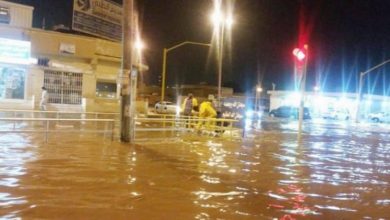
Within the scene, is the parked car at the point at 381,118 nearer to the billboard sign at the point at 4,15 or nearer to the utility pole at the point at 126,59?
the billboard sign at the point at 4,15

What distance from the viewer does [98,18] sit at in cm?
3947

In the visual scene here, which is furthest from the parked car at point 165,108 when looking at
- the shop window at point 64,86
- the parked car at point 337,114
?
the parked car at point 337,114

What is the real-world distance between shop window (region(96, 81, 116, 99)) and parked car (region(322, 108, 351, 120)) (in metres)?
32.7

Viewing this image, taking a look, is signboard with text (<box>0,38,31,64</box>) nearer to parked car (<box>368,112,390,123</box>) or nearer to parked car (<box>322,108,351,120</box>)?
parked car (<box>322,108,351,120</box>)

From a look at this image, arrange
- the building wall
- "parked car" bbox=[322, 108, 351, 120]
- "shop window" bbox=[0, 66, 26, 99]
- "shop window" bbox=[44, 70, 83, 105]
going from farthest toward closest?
"parked car" bbox=[322, 108, 351, 120] < "shop window" bbox=[44, 70, 83, 105] < the building wall < "shop window" bbox=[0, 66, 26, 99]

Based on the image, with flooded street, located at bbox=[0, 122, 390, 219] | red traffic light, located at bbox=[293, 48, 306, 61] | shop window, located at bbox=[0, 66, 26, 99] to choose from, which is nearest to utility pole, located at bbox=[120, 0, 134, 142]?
flooded street, located at bbox=[0, 122, 390, 219]

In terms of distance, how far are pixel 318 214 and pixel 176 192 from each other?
95.1 inches

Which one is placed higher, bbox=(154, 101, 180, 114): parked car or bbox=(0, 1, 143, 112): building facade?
bbox=(0, 1, 143, 112): building facade

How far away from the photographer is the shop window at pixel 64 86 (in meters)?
31.4

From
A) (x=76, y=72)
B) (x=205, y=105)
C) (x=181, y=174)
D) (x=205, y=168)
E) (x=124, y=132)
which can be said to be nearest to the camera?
(x=181, y=174)

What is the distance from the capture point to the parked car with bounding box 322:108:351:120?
6072 centimetres

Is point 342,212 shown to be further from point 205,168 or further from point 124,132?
point 124,132

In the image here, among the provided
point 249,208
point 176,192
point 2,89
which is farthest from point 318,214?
point 2,89

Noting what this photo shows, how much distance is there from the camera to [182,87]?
93.7 meters
